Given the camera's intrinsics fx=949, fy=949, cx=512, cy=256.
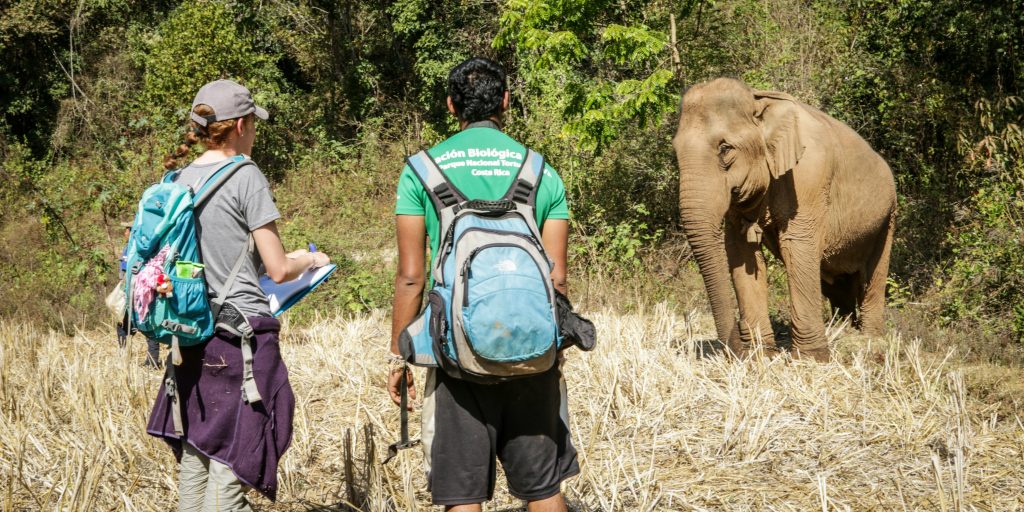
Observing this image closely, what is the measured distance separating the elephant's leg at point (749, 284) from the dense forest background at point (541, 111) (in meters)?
1.99

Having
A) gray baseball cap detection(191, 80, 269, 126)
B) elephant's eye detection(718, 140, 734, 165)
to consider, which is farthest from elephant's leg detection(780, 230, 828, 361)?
gray baseball cap detection(191, 80, 269, 126)

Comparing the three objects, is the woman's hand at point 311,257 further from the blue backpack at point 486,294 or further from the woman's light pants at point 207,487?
the woman's light pants at point 207,487

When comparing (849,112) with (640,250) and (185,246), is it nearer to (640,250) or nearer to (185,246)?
(640,250)

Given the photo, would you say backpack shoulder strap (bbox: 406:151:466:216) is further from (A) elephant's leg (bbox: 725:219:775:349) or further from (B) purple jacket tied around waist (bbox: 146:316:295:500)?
(A) elephant's leg (bbox: 725:219:775:349)

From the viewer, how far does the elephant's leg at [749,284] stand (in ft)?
28.2

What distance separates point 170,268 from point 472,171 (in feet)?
4.17

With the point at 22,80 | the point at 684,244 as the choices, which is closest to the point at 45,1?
the point at 22,80

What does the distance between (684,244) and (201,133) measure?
12437 millimetres

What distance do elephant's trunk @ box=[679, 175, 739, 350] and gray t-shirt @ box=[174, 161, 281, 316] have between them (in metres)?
4.50

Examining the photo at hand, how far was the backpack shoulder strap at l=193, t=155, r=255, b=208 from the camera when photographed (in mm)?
3834

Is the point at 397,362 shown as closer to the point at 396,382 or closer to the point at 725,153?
the point at 396,382

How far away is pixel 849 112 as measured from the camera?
50.5 feet

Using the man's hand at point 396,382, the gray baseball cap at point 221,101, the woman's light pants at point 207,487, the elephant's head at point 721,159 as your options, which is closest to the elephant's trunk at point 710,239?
the elephant's head at point 721,159

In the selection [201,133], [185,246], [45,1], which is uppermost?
[45,1]
